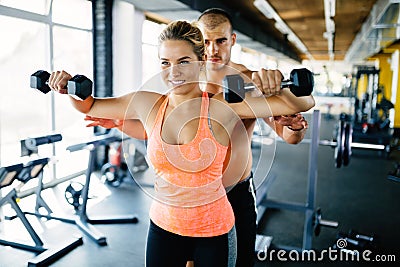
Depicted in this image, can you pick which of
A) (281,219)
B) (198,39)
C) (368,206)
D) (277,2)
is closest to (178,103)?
(198,39)

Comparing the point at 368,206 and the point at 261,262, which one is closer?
the point at 261,262

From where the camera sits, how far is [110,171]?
3.98 meters

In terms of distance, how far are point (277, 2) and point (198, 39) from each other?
15.6 ft

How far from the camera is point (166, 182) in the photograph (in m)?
0.84

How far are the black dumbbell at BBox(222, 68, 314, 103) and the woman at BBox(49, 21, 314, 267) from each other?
108mm

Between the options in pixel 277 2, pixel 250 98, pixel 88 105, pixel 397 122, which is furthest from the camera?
pixel 397 122

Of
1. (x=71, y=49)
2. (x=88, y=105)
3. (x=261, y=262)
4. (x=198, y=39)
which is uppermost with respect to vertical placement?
(x=71, y=49)

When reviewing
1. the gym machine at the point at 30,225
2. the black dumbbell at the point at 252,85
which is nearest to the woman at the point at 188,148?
the black dumbbell at the point at 252,85

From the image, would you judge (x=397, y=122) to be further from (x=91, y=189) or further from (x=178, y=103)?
(x=178, y=103)

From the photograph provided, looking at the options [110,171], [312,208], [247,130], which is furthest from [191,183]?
[110,171]

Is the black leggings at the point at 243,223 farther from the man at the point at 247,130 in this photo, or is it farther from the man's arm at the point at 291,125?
Answer: the man's arm at the point at 291,125

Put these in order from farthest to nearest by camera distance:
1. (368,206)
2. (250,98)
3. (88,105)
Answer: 1. (368,206)
2. (88,105)
3. (250,98)

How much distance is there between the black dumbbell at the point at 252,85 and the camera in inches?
24.6

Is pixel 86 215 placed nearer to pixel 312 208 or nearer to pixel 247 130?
pixel 312 208
